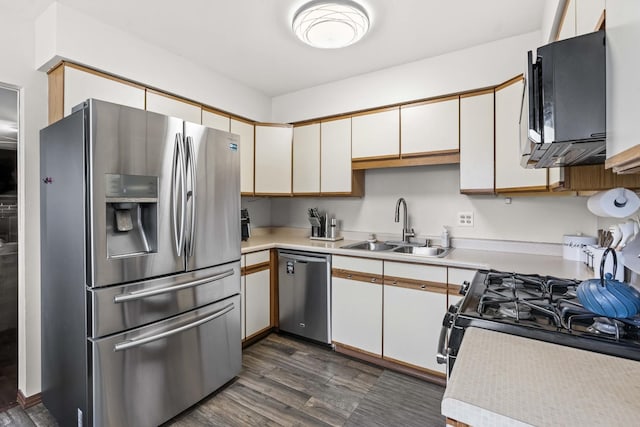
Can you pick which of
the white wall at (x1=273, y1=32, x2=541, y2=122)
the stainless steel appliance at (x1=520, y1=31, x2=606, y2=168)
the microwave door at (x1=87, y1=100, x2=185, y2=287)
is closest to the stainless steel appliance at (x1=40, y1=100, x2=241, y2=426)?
the microwave door at (x1=87, y1=100, x2=185, y2=287)

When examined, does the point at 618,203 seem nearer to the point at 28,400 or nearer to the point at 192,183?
the point at 192,183

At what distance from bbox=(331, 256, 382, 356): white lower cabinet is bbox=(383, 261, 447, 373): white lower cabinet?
76 millimetres

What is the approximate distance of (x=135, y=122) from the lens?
1577 millimetres

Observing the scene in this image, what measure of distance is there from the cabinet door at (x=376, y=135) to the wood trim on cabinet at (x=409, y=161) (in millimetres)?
44

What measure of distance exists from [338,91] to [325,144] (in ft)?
1.74

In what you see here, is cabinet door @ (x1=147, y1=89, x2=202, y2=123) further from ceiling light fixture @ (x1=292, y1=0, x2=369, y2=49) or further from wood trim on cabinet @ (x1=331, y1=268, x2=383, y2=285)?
wood trim on cabinet @ (x1=331, y1=268, x2=383, y2=285)

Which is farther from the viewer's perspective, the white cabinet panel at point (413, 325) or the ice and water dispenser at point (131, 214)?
the white cabinet panel at point (413, 325)

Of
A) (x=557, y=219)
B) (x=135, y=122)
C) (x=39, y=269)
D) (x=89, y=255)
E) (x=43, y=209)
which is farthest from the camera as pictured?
(x=557, y=219)

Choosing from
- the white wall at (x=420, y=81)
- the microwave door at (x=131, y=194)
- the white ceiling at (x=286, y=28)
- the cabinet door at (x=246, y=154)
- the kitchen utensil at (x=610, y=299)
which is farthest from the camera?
the cabinet door at (x=246, y=154)

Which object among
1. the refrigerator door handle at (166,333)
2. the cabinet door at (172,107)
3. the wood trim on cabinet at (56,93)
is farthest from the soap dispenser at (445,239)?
the wood trim on cabinet at (56,93)

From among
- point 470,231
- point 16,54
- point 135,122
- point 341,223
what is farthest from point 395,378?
point 16,54

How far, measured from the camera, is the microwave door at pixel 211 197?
1822mm

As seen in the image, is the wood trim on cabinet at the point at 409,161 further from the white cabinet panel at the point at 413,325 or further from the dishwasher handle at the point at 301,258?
the white cabinet panel at the point at 413,325

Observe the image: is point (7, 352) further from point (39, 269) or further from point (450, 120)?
point (450, 120)
